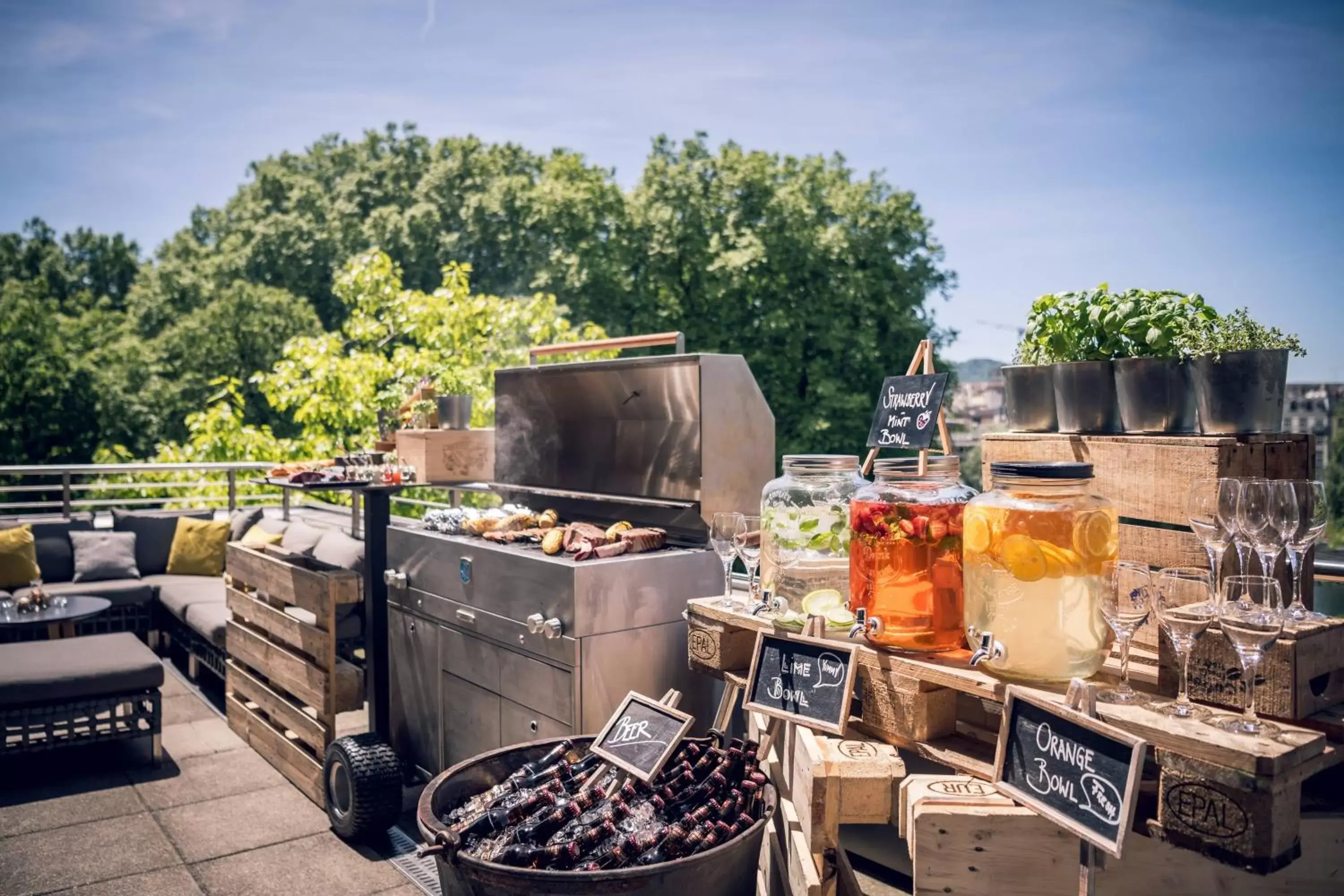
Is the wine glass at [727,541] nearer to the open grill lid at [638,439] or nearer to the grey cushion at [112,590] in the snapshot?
the open grill lid at [638,439]

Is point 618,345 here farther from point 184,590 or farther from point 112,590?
Answer: point 112,590

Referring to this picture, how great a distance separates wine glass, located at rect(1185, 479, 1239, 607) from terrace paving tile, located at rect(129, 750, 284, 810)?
3.66 metres

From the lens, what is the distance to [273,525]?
21.6 ft

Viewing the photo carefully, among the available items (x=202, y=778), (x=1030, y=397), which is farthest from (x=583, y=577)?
(x=202, y=778)

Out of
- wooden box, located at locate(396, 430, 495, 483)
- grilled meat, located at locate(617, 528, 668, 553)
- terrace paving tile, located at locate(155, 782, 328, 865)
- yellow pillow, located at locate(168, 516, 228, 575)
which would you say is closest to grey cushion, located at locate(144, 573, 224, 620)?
yellow pillow, located at locate(168, 516, 228, 575)

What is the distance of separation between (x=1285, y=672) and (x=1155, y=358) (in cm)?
63

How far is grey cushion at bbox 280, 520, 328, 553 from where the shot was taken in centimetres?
599

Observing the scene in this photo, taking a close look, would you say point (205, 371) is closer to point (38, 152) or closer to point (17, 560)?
point (38, 152)

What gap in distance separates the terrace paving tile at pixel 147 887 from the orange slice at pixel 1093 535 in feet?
9.44

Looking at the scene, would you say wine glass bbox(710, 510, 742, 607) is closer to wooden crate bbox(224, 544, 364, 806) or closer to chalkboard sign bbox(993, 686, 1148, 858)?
chalkboard sign bbox(993, 686, 1148, 858)

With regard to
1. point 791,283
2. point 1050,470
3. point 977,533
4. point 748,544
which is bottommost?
point 748,544

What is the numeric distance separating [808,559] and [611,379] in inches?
55.1

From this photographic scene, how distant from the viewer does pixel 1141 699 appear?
4.84ft

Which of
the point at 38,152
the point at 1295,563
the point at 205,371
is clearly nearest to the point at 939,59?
the point at 205,371
